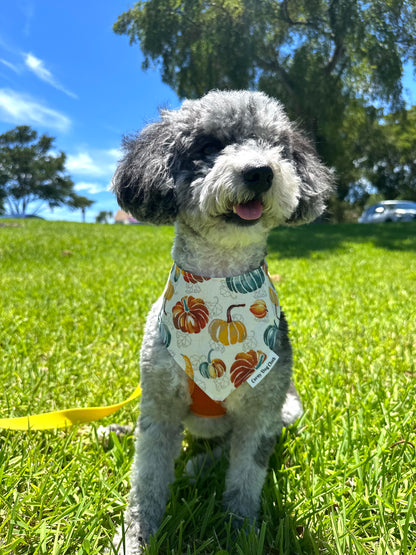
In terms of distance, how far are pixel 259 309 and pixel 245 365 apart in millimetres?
282

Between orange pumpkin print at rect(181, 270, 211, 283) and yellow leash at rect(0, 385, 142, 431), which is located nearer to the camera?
orange pumpkin print at rect(181, 270, 211, 283)

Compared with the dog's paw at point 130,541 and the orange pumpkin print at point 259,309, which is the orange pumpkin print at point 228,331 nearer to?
the orange pumpkin print at point 259,309

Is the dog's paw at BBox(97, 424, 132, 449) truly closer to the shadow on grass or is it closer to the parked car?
the shadow on grass

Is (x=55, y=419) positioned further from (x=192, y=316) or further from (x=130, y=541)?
(x=192, y=316)

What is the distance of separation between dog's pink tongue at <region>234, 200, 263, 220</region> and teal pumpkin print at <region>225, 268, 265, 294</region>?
0.30 m

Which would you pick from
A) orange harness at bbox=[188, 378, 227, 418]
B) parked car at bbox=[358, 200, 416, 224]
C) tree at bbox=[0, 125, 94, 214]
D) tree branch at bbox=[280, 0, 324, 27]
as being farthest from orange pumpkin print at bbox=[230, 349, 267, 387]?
tree at bbox=[0, 125, 94, 214]

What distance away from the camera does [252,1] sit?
18172 millimetres

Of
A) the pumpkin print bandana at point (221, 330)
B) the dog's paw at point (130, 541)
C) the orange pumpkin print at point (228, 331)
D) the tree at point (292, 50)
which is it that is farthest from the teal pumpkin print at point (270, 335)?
the tree at point (292, 50)

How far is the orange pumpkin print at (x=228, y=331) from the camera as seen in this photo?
6.57 feet

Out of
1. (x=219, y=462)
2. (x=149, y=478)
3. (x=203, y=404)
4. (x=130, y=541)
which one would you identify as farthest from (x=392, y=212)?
(x=130, y=541)

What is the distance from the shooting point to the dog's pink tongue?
1.92 meters

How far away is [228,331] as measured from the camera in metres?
2.01

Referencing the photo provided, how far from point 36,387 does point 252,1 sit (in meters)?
20.2

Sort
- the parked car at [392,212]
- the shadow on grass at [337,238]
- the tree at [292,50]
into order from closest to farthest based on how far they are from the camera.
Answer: the shadow on grass at [337,238], the tree at [292,50], the parked car at [392,212]
